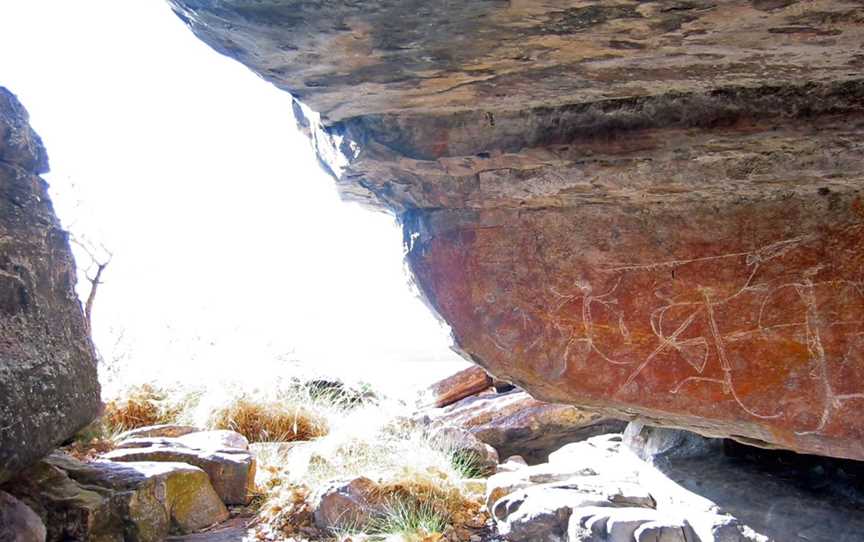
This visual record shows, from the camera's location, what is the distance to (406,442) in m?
6.01

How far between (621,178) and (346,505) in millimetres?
3024

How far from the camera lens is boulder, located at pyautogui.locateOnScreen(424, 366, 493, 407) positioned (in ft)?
25.7

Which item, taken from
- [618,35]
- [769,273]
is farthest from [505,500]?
[618,35]

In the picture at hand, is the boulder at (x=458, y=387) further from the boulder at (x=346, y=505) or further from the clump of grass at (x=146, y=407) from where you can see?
the boulder at (x=346, y=505)

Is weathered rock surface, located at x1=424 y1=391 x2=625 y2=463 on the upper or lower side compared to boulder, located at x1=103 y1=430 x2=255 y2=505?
lower

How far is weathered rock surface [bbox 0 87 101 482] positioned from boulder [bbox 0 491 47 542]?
0.28 meters

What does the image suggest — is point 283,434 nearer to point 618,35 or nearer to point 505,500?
point 505,500

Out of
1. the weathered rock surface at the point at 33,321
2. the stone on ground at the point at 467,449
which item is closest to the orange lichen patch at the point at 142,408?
the stone on ground at the point at 467,449

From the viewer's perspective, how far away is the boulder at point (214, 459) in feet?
16.9

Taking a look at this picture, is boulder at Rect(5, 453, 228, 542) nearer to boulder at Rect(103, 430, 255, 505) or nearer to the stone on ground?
boulder at Rect(103, 430, 255, 505)

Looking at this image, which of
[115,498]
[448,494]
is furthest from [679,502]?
[115,498]

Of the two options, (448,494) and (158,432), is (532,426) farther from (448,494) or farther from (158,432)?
(158,432)

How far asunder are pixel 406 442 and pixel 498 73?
14.2 ft

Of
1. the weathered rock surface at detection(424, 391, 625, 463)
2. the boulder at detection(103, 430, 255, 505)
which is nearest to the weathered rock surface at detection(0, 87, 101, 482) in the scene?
the boulder at detection(103, 430, 255, 505)
